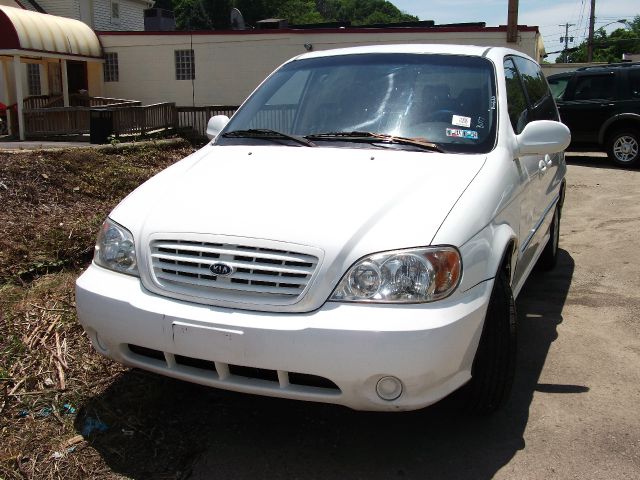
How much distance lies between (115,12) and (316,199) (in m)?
26.7

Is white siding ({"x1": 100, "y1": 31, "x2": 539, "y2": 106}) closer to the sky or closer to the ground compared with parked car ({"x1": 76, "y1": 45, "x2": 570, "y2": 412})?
closer to the sky

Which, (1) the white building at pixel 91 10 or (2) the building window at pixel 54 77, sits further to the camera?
(1) the white building at pixel 91 10

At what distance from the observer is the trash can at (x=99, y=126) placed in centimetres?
1465

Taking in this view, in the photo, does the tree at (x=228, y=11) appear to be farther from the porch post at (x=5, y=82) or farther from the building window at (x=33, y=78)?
the porch post at (x=5, y=82)

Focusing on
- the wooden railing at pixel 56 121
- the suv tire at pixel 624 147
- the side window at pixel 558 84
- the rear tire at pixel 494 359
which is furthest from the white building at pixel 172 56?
the rear tire at pixel 494 359

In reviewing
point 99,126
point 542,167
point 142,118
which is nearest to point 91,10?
point 142,118

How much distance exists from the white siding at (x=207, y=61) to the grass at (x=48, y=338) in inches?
556

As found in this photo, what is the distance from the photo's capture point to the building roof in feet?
57.9

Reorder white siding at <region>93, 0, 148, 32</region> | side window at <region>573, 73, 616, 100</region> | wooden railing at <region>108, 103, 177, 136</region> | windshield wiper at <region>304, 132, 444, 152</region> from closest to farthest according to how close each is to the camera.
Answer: windshield wiper at <region>304, 132, 444, 152</region>
side window at <region>573, 73, 616, 100</region>
wooden railing at <region>108, 103, 177, 136</region>
white siding at <region>93, 0, 148, 32</region>

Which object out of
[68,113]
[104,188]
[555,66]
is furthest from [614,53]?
[104,188]

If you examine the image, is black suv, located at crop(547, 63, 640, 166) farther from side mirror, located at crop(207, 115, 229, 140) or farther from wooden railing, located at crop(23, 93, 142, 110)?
wooden railing, located at crop(23, 93, 142, 110)

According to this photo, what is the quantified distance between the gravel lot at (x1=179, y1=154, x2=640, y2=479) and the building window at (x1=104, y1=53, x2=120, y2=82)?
69.5ft

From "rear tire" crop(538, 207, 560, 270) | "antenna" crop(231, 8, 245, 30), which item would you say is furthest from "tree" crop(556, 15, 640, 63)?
"rear tire" crop(538, 207, 560, 270)

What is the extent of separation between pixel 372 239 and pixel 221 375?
840 mm
